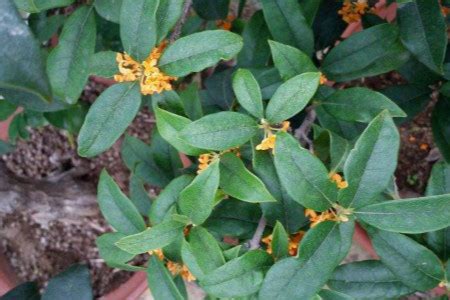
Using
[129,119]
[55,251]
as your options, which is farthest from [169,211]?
[55,251]

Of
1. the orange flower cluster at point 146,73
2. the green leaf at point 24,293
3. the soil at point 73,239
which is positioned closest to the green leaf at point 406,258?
the orange flower cluster at point 146,73

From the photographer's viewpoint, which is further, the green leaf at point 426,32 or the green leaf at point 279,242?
the green leaf at point 426,32

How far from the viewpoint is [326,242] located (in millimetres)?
683

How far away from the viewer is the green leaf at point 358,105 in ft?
2.52

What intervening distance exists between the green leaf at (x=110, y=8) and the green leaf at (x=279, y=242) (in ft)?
1.24

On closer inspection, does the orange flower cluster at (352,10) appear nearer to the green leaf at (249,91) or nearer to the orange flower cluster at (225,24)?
the orange flower cluster at (225,24)

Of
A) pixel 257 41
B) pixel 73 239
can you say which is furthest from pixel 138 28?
pixel 73 239

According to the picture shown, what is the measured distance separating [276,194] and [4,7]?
0.43 m

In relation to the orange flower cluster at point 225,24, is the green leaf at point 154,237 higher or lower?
lower

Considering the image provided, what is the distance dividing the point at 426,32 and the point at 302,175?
33 cm

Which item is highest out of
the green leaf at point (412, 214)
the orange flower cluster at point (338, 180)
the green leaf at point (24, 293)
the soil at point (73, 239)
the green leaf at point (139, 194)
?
the green leaf at point (412, 214)

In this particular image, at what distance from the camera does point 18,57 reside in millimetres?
482

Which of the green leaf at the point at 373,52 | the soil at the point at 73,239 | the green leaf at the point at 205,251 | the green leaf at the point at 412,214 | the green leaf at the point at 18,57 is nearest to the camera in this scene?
the green leaf at the point at 18,57

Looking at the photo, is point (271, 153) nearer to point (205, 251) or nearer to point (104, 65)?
point (205, 251)
